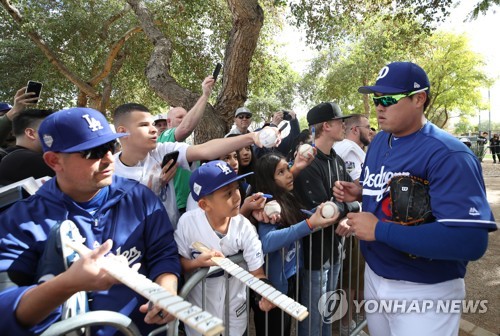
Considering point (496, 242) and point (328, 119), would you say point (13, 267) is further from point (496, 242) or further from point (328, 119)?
point (496, 242)

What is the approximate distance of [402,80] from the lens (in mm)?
2051

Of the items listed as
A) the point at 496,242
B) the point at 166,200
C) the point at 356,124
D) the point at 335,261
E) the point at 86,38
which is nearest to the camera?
the point at 166,200

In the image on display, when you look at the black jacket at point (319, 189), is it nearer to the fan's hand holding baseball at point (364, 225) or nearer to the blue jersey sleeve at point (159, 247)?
the fan's hand holding baseball at point (364, 225)

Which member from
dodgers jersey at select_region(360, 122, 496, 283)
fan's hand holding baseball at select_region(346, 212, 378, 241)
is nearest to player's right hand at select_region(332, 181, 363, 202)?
dodgers jersey at select_region(360, 122, 496, 283)

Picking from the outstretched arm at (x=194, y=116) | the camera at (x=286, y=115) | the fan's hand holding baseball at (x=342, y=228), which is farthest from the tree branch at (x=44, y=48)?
the fan's hand holding baseball at (x=342, y=228)

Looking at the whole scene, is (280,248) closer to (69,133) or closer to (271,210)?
(271,210)

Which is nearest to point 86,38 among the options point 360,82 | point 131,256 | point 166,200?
point 166,200

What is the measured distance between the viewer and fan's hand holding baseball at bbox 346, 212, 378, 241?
6.57ft

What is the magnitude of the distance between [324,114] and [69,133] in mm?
2636

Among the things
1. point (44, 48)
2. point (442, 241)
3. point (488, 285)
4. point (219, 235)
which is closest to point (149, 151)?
point (219, 235)

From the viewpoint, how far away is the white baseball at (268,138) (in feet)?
7.93

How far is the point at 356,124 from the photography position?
5238 millimetres

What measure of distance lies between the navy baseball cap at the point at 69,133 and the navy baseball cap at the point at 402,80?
5.39 feet

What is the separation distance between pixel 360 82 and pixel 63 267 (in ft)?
74.6
